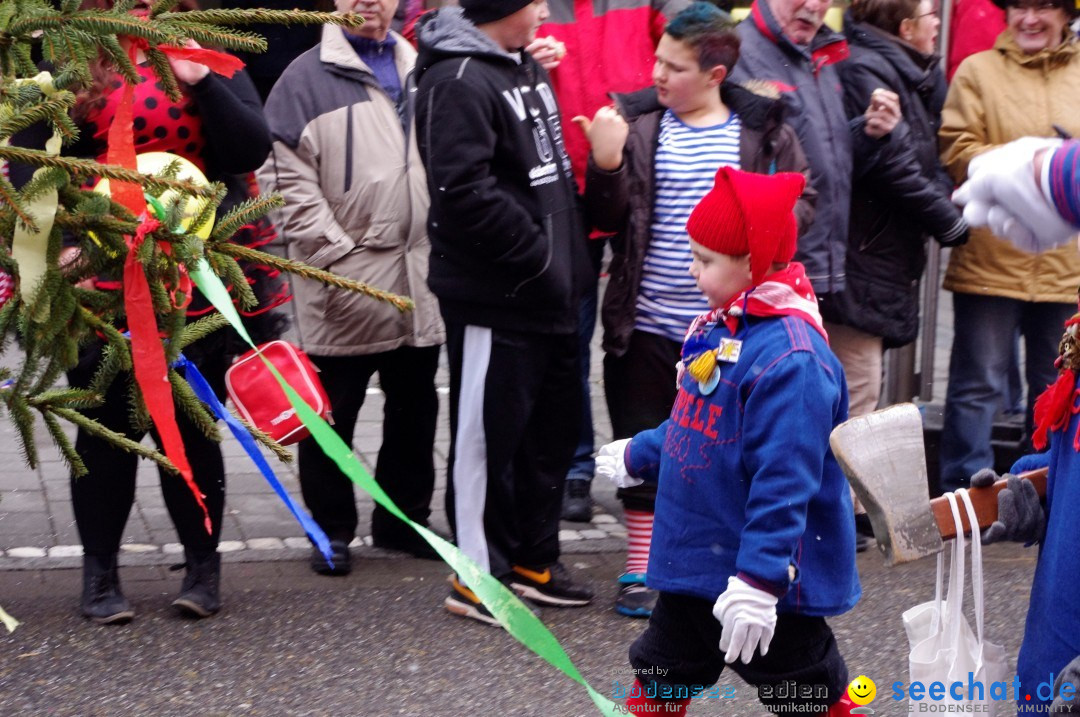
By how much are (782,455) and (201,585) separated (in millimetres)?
2088

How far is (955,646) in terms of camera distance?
8.45ft

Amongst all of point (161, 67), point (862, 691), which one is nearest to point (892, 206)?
point (862, 691)

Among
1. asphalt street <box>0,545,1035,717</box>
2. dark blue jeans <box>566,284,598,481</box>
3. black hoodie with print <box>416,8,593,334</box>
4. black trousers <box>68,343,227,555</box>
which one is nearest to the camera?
asphalt street <box>0,545,1035,717</box>

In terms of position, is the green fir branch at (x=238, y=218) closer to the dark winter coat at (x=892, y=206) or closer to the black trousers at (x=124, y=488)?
the black trousers at (x=124, y=488)

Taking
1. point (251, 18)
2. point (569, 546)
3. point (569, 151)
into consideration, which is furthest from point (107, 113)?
point (569, 546)

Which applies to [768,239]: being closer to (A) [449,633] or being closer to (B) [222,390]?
(A) [449,633]

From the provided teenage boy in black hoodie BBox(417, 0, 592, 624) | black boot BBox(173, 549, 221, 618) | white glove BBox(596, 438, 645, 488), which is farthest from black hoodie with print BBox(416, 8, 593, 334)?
black boot BBox(173, 549, 221, 618)

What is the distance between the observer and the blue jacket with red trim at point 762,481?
106 inches

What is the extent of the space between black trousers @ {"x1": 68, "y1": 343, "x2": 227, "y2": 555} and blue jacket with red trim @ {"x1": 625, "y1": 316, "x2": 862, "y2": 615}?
5.29 feet

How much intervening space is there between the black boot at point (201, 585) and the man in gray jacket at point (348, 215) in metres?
0.46

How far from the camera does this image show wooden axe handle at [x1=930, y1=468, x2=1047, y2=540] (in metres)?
2.49

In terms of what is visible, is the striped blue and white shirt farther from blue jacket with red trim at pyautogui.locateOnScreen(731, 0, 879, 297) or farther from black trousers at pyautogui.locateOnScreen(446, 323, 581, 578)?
blue jacket with red trim at pyautogui.locateOnScreen(731, 0, 879, 297)

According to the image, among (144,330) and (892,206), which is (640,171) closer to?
(892,206)

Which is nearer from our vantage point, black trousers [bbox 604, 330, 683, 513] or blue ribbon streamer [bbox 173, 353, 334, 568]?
blue ribbon streamer [bbox 173, 353, 334, 568]
